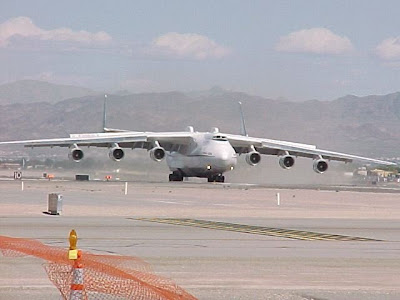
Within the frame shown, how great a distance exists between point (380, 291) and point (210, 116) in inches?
4789

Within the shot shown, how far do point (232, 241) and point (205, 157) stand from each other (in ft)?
139

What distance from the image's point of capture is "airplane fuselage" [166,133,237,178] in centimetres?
6444

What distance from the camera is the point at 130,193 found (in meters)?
50.1

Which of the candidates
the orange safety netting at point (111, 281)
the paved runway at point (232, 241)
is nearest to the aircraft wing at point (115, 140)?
the paved runway at point (232, 241)

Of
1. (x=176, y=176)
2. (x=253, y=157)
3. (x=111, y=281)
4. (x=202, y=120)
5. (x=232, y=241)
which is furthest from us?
(x=202, y=120)

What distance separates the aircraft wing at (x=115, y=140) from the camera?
67062mm

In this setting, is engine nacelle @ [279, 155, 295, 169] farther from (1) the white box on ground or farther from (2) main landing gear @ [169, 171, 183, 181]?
(1) the white box on ground

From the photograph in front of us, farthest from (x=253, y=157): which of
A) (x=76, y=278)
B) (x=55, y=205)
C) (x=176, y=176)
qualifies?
(x=76, y=278)

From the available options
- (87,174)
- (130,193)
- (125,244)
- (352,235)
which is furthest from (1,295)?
(87,174)

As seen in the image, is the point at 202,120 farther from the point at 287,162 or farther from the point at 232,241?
the point at 232,241

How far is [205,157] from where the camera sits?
64.9 m

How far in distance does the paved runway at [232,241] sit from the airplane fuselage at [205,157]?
18.9 meters

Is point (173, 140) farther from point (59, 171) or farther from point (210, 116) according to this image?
point (210, 116)

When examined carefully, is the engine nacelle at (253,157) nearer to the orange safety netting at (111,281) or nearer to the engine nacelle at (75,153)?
the engine nacelle at (75,153)
